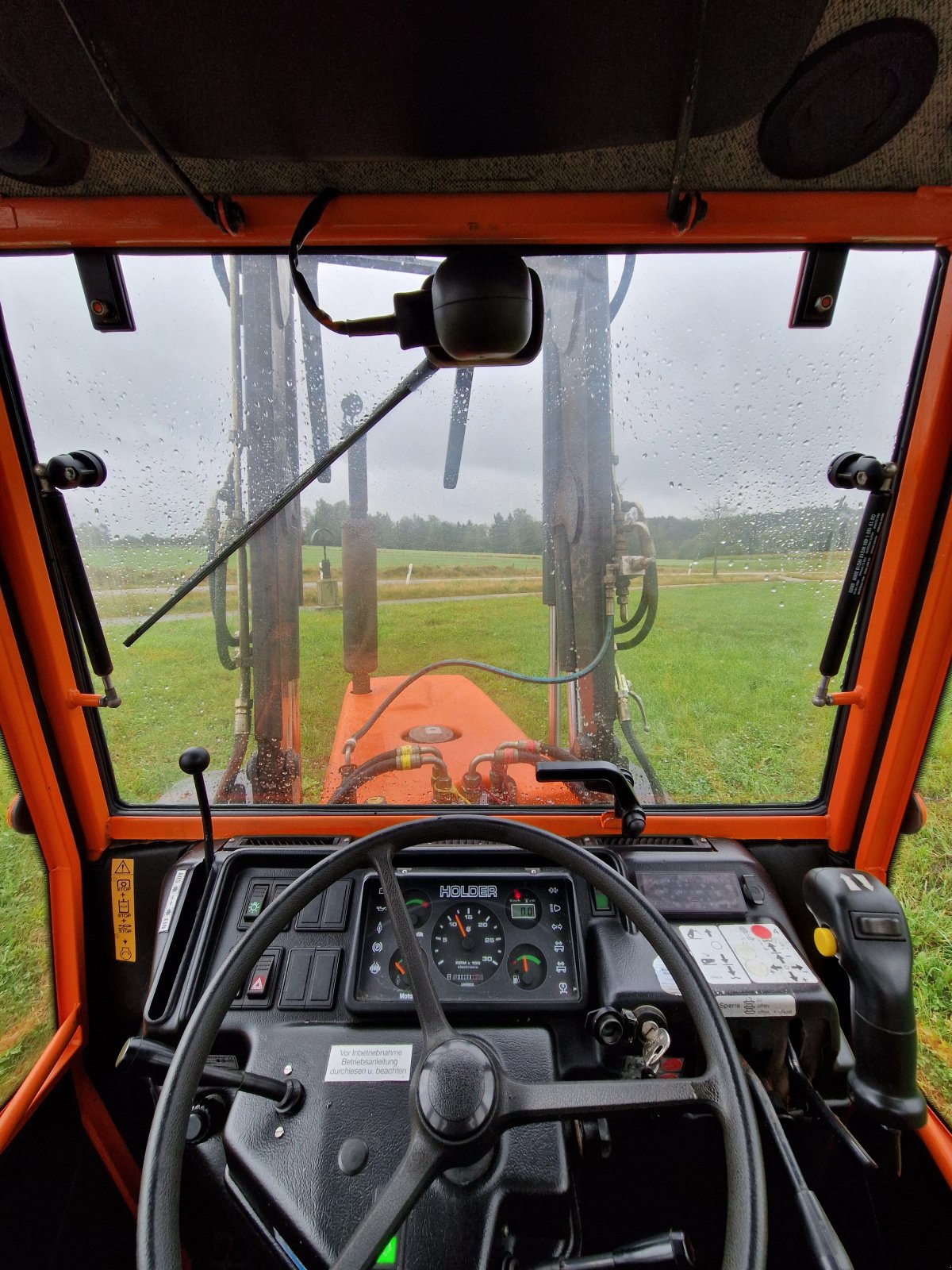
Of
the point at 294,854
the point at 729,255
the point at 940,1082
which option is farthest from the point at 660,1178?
the point at 729,255

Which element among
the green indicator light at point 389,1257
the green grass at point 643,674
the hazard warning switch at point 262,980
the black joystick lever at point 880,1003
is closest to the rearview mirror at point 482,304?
the green grass at point 643,674

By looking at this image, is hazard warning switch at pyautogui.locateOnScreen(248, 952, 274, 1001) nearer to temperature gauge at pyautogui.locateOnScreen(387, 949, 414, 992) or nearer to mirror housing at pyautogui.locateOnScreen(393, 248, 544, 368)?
temperature gauge at pyautogui.locateOnScreen(387, 949, 414, 992)

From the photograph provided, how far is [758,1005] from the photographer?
4.03 ft

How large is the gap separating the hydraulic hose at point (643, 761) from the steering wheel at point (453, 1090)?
52 cm

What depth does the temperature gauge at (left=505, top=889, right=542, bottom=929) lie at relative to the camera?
4.58ft

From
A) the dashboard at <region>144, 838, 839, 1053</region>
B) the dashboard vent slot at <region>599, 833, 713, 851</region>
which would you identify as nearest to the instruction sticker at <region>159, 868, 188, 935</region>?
the dashboard at <region>144, 838, 839, 1053</region>

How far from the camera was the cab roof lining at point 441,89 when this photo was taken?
760 mm

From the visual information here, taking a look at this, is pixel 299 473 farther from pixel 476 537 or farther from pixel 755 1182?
pixel 755 1182

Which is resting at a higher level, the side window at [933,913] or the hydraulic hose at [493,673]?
the hydraulic hose at [493,673]

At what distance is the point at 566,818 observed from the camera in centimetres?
162

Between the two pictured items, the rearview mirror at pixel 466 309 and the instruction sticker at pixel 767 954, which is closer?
the rearview mirror at pixel 466 309

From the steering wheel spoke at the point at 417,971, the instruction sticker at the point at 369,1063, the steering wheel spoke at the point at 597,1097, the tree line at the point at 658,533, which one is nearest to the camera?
the steering wheel spoke at the point at 597,1097

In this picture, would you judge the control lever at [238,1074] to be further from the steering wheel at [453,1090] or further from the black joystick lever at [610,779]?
the black joystick lever at [610,779]

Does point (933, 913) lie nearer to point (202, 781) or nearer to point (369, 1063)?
point (369, 1063)
